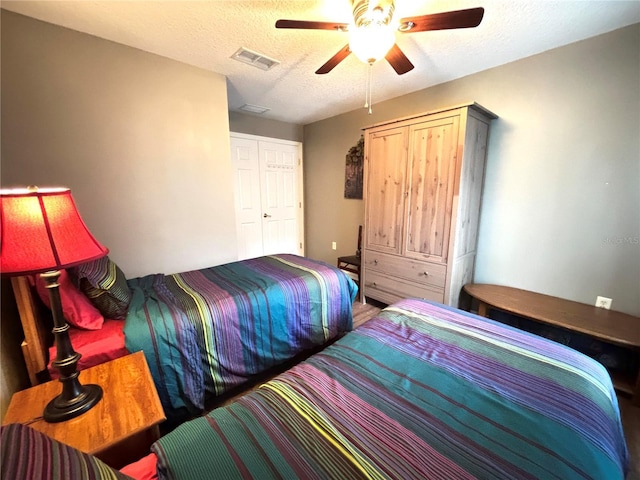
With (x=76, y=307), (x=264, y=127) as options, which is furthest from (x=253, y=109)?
(x=76, y=307)

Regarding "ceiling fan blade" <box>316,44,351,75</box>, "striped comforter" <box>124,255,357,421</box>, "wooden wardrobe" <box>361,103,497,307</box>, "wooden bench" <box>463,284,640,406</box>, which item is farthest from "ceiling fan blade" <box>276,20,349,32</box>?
"wooden bench" <box>463,284,640,406</box>

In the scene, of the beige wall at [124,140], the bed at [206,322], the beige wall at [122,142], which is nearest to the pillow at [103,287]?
the bed at [206,322]

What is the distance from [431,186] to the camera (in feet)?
8.06

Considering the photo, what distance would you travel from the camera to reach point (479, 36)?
193 centimetres

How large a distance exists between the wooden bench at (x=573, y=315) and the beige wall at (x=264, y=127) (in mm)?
3403

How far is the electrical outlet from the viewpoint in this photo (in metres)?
2.03

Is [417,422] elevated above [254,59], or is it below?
below

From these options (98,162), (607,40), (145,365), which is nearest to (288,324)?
(145,365)

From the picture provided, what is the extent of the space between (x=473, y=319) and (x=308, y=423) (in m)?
1.09

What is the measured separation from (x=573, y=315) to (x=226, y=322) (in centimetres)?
248

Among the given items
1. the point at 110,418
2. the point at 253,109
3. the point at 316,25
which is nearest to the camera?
the point at 110,418

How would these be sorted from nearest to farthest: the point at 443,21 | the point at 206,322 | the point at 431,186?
the point at 443,21
the point at 206,322
the point at 431,186

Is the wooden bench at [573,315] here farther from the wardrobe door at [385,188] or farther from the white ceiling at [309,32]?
the white ceiling at [309,32]

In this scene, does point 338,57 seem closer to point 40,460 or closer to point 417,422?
point 417,422
